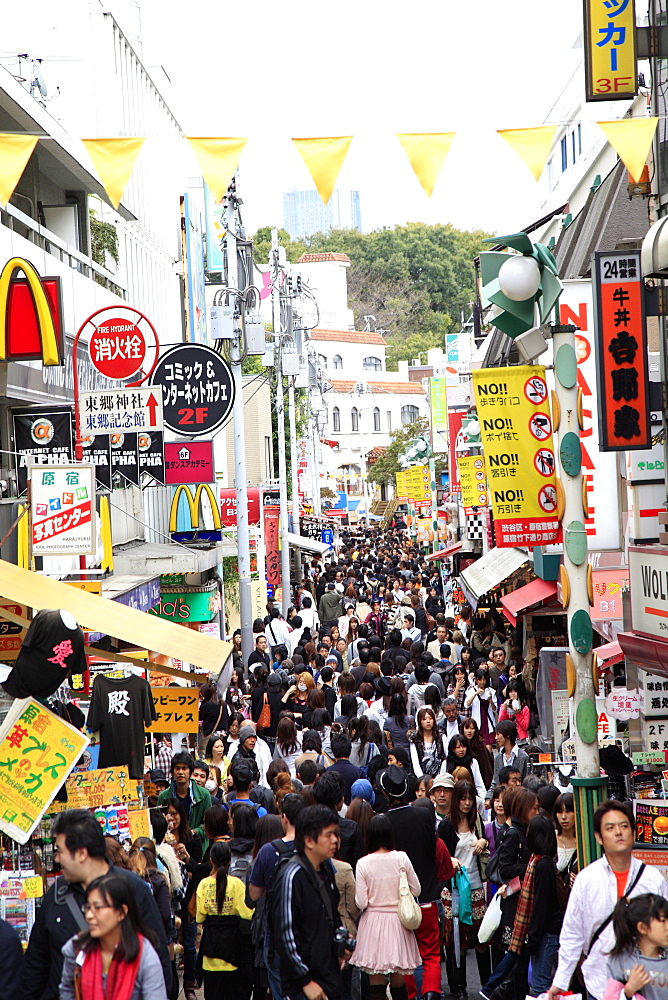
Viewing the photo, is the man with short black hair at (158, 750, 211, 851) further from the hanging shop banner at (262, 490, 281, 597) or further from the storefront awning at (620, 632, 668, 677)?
the hanging shop banner at (262, 490, 281, 597)

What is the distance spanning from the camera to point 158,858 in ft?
26.3

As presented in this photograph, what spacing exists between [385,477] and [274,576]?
5033 centimetres

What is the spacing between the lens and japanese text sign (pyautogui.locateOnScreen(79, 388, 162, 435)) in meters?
15.8

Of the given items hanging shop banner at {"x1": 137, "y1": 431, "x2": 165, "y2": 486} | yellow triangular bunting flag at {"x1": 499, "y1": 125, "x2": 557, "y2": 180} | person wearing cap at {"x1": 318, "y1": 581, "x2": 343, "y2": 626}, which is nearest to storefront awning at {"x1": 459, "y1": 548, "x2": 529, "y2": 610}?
person wearing cap at {"x1": 318, "y1": 581, "x2": 343, "y2": 626}

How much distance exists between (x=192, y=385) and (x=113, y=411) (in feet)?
3.95

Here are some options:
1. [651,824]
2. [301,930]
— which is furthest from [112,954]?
[651,824]

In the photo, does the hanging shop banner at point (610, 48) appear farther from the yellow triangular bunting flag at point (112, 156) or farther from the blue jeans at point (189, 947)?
the blue jeans at point (189, 947)

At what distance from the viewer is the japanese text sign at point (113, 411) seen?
1584cm

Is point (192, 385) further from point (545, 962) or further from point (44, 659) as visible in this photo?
point (545, 962)

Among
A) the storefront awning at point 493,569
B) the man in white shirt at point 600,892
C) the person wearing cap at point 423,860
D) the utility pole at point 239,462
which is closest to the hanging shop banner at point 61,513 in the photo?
the person wearing cap at point 423,860

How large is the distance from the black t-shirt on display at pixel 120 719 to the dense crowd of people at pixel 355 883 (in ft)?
1.83

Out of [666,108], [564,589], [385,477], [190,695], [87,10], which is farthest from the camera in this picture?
[385,477]

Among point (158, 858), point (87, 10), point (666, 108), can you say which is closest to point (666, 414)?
point (666, 108)

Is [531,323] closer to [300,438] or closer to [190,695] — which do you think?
[190,695]
